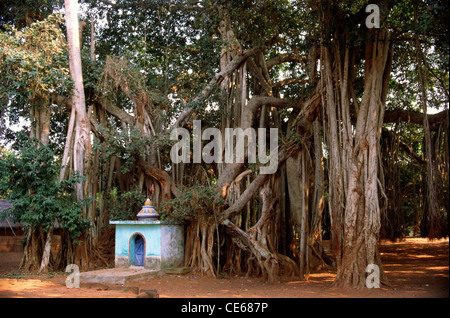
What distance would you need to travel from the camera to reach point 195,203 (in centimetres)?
762

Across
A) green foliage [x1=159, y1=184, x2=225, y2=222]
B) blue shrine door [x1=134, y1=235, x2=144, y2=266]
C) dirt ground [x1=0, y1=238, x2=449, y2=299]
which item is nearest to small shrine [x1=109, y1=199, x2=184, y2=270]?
blue shrine door [x1=134, y1=235, x2=144, y2=266]

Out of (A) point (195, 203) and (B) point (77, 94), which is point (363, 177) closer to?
(A) point (195, 203)

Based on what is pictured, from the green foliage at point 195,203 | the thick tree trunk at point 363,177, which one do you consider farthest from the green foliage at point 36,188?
the thick tree trunk at point 363,177

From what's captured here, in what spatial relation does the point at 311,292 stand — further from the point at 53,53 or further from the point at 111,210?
the point at 53,53

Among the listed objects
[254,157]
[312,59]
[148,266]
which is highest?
[312,59]

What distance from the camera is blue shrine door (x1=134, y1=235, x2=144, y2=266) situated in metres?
8.08

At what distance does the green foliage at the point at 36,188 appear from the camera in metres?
7.59

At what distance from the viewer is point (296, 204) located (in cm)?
867

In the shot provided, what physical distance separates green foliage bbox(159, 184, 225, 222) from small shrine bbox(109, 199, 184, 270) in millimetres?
283

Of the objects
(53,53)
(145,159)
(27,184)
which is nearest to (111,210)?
(145,159)

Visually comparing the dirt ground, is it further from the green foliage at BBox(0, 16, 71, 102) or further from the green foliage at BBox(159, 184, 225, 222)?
the green foliage at BBox(0, 16, 71, 102)

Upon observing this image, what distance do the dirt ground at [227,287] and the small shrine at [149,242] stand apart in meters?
0.44
